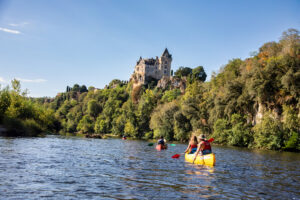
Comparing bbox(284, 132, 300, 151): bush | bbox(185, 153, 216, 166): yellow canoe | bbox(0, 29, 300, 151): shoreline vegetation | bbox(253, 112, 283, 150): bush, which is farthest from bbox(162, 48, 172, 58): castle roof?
bbox(185, 153, 216, 166): yellow canoe

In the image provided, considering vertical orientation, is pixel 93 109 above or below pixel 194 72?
below

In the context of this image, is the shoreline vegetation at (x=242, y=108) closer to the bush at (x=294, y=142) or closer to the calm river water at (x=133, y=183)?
the bush at (x=294, y=142)

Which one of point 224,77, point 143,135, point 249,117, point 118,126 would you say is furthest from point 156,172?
point 118,126

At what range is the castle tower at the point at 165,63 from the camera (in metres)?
160

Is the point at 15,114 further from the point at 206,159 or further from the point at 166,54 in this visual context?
the point at 166,54

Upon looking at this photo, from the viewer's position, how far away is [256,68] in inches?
1893

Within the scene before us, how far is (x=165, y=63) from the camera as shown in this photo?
530ft

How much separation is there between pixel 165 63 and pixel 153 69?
8.92 m

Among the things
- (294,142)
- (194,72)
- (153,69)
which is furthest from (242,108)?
(153,69)

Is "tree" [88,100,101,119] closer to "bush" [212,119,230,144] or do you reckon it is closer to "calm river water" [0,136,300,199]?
"bush" [212,119,230,144]

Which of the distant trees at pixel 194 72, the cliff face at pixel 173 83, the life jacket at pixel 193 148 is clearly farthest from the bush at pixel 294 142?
the distant trees at pixel 194 72

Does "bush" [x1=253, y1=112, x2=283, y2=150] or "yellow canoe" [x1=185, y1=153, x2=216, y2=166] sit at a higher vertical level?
"bush" [x1=253, y1=112, x2=283, y2=150]

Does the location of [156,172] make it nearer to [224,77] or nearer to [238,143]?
[238,143]

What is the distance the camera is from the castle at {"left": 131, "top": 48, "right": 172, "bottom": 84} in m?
155
